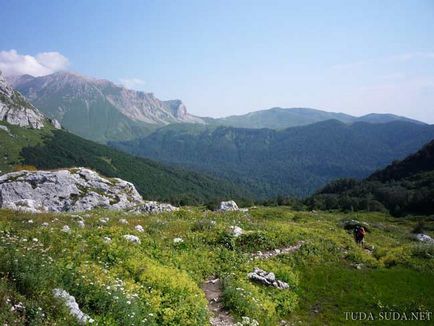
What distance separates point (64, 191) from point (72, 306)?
213 ft

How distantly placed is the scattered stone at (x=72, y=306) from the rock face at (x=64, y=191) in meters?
54.9

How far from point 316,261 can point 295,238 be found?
13.8 ft

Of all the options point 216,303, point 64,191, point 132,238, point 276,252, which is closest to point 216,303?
point 216,303

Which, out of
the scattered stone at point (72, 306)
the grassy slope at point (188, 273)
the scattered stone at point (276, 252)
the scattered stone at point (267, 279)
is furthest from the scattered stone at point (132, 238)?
the scattered stone at point (72, 306)

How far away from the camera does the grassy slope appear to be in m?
13.4

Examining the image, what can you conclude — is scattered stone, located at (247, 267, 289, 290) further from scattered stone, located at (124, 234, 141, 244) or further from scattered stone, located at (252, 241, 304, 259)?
scattered stone, located at (124, 234, 141, 244)

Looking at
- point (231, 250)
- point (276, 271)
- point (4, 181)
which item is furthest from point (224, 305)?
point (4, 181)

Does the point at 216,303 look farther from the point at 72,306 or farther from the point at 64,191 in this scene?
the point at 64,191

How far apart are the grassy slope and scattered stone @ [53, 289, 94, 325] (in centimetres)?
36

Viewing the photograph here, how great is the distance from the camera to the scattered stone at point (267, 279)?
23.1 m

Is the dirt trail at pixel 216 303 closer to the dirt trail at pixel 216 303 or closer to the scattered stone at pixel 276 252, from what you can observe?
the dirt trail at pixel 216 303

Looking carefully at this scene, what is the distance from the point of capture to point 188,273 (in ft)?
71.9

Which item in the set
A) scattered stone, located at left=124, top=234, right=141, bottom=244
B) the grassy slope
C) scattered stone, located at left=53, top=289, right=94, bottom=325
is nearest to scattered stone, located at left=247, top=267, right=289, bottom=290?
the grassy slope

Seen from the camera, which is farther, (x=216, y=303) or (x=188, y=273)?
(x=188, y=273)
